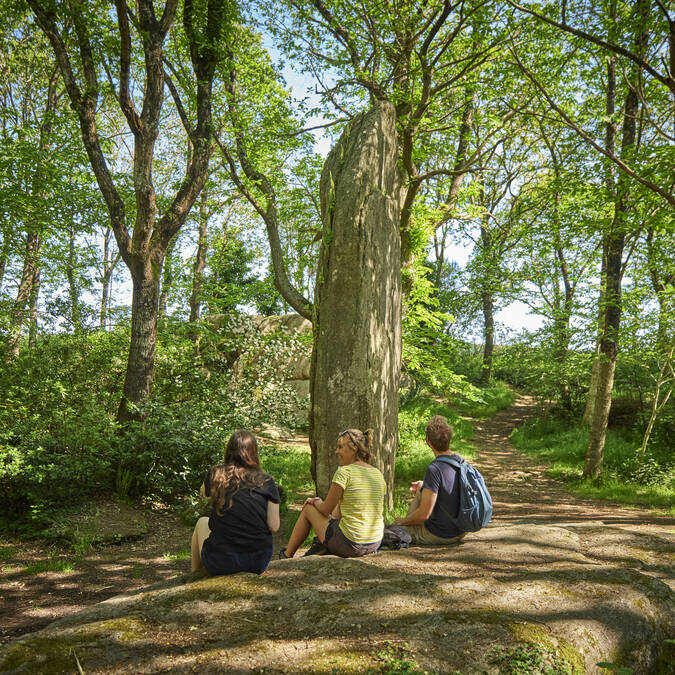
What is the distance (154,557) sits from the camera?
582 centimetres

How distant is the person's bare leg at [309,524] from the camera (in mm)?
4043

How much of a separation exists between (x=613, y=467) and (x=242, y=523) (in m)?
10.1

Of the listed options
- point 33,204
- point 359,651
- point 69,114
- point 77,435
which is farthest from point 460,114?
point 359,651

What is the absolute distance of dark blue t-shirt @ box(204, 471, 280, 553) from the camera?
10.9 ft

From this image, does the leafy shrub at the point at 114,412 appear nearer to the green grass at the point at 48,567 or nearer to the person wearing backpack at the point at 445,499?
the green grass at the point at 48,567

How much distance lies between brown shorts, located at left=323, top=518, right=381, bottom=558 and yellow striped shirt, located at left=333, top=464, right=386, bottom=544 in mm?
35

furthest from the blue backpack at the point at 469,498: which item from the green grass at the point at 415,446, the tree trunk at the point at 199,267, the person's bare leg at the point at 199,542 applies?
the tree trunk at the point at 199,267

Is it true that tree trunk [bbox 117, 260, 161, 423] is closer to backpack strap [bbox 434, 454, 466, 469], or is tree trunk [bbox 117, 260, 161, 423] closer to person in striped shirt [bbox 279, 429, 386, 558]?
person in striped shirt [bbox 279, 429, 386, 558]

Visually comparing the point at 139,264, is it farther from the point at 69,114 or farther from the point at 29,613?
the point at 29,613

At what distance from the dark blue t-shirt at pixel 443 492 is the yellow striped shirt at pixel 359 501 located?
18.0 inches

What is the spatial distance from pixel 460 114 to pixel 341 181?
6.01m

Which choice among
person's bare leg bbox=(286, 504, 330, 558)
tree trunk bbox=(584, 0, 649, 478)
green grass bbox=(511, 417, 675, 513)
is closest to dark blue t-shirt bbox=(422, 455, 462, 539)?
person's bare leg bbox=(286, 504, 330, 558)

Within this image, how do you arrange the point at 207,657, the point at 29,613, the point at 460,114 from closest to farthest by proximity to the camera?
the point at 207,657 → the point at 29,613 → the point at 460,114

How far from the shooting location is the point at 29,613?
168 inches
